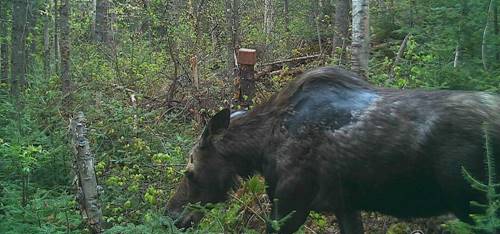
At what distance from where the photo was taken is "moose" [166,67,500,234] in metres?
5.29

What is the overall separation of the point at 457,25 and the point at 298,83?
2.20m

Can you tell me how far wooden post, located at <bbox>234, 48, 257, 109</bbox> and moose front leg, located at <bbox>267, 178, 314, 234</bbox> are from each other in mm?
5176

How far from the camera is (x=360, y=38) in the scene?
9453 mm

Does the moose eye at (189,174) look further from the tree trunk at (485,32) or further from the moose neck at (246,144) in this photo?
the tree trunk at (485,32)

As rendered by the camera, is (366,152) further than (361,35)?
No

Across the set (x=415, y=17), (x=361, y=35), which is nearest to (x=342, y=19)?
(x=415, y=17)

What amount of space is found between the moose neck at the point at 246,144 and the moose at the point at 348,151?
1cm

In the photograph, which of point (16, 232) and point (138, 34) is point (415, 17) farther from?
point (138, 34)

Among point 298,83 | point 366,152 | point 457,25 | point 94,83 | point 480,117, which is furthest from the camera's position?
point 94,83

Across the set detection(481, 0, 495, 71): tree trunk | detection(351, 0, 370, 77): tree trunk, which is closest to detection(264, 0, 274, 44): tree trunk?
detection(351, 0, 370, 77): tree trunk

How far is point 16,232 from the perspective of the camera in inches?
244

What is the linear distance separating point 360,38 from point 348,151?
397 cm

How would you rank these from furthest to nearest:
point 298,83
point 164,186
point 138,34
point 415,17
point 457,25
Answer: point 138,34 < point 415,17 < point 164,186 < point 457,25 < point 298,83

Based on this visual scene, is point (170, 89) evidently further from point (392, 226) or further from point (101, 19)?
point (101, 19)
